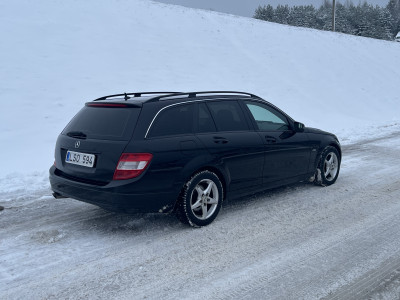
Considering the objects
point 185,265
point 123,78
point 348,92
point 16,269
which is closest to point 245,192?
point 185,265

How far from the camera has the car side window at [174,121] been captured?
4273 millimetres

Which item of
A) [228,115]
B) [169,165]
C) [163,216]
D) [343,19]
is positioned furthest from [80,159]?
[343,19]

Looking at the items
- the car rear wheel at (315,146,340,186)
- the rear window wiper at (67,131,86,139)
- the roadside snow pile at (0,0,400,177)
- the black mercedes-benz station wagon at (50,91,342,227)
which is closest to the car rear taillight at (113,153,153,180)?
the black mercedes-benz station wagon at (50,91,342,227)

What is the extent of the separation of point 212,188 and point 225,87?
547 inches

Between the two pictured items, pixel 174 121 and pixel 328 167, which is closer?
pixel 174 121

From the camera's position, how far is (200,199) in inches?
179

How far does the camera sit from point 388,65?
29469 mm

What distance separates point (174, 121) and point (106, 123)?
78cm

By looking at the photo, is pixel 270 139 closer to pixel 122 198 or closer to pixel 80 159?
pixel 122 198

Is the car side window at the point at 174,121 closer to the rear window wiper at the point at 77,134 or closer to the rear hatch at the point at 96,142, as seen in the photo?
the rear hatch at the point at 96,142

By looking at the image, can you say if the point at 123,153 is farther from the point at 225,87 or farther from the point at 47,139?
the point at 225,87

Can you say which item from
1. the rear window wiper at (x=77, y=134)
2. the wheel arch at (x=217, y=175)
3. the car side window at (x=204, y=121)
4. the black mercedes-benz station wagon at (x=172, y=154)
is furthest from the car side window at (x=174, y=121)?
the rear window wiper at (x=77, y=134)

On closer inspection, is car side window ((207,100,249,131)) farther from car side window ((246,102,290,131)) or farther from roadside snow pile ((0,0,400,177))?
roadside snow pile ((0,0,400,177))

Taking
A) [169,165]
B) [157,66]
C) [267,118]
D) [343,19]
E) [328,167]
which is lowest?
[328,167]
